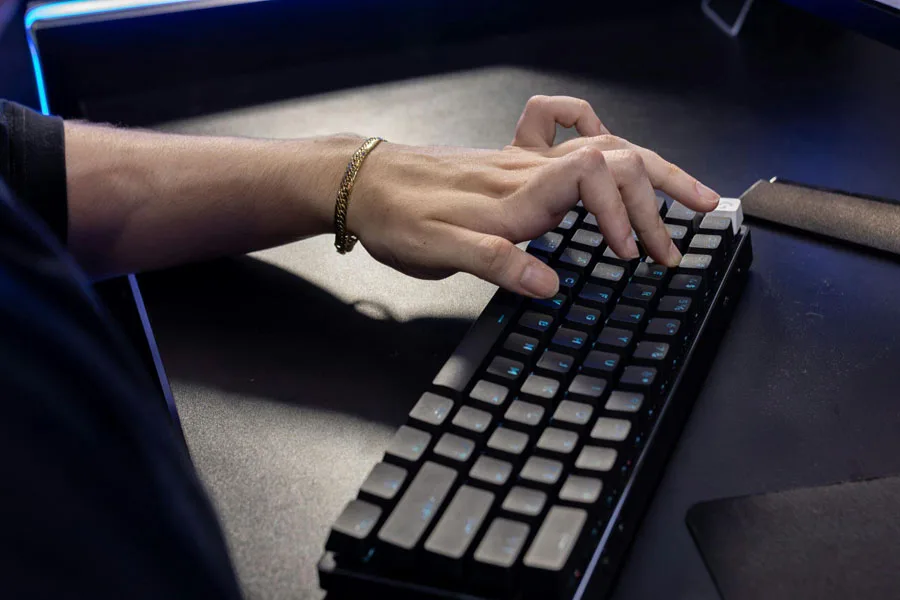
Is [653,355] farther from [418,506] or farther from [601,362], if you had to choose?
[418,506]

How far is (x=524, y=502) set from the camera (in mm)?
538

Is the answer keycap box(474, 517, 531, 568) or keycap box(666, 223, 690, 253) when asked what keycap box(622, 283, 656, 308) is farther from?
keycap box(474, 517, 531, 568)

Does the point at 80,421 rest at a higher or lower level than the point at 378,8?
higher

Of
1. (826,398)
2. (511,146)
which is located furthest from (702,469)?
(511,146)

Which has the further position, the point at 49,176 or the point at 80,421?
the point at 49,176

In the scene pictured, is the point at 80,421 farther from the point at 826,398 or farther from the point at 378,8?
the point at 378,8

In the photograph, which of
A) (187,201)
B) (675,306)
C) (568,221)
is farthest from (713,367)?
(187,201)

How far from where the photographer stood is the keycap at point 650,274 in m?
0.71

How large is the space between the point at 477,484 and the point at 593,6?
0.77 meters

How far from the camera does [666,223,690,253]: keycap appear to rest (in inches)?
29.5

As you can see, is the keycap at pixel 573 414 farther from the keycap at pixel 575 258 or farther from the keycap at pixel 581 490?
the keycap at pixel 575 258

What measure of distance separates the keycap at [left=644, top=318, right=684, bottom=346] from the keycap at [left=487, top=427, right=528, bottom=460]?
13 centimetres

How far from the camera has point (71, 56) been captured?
1.03 m

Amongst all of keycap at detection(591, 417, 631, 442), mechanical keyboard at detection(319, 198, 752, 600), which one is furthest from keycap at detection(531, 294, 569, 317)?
keycap at detection(591, 417, 631, 442)
